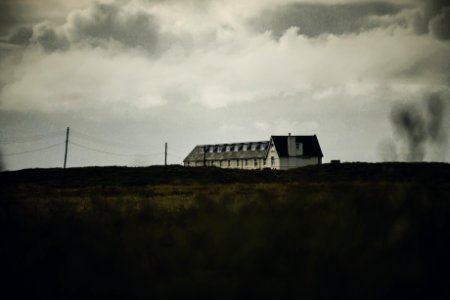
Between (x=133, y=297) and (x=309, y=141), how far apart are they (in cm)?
7441

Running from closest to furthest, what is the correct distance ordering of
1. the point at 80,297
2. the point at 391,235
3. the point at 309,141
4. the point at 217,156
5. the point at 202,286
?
the point at 202,286
the point at 80,297
the point at 391,235
the point at 309,141
the point at 217,156

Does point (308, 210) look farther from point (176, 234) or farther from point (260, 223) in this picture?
point (176, 234)

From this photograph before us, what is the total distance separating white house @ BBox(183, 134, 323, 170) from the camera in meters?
Answer: 74.1

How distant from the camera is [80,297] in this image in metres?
3.70

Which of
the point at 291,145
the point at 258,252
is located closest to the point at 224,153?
the point at 291,145

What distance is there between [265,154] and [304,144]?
6987 mm

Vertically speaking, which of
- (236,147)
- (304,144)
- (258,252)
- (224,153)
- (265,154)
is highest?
(236,147)

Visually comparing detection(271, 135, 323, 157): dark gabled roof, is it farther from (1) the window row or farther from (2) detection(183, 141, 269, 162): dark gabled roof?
(1) the window row

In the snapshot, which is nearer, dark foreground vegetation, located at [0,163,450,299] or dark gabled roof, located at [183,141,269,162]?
dark foreground vegetation, located at [0,163,450,299]

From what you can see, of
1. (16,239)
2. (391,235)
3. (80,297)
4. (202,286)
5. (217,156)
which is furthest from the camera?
(217,156)

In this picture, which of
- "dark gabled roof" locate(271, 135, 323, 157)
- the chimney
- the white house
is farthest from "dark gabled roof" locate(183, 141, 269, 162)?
the chimney

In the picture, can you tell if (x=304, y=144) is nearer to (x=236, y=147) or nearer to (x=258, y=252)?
(x=236, y=147)

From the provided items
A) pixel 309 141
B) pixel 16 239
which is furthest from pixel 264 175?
pixel 309 141

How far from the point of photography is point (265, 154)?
79188 millimetres
